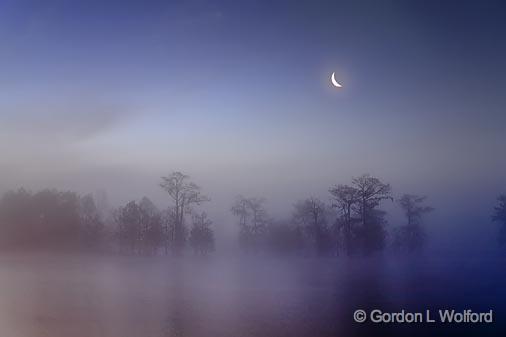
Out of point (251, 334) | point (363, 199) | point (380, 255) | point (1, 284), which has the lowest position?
point (251, 334)

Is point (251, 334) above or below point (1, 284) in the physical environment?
below

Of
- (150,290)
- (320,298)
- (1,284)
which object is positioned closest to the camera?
(320,298)

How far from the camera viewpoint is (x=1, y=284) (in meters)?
7.07

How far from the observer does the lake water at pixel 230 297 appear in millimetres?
5602

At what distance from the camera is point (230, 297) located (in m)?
6.39

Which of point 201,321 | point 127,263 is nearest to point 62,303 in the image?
point 127,263

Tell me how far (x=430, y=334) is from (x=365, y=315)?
2.80 ft

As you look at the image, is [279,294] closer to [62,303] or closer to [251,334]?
[251,334]

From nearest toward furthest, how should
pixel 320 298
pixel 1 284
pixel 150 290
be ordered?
pixel 320 298 < pixel 150 290 < pixel 1 284

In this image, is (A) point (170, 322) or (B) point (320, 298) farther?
(B) point (320, 298)

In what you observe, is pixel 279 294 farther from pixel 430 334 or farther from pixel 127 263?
pixel 127 263

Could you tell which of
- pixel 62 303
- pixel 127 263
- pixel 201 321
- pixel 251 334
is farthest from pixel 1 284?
pixel 251 334

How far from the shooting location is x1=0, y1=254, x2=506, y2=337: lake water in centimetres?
560

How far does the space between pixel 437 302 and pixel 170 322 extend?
3.78 m
